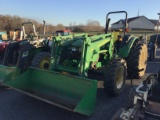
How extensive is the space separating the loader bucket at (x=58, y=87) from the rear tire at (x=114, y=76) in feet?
2.18

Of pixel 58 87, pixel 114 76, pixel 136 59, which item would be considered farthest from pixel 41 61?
pixel 136 59

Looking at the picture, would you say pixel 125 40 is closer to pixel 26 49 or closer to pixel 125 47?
pixel 125 47

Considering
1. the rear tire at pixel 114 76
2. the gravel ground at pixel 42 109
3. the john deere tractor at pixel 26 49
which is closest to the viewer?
the gravel ground at pixel 42 109

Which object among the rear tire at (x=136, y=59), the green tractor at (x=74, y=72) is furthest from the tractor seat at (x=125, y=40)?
the rear tire at (x=136, y=59)

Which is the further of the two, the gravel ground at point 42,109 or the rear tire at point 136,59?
the rear tire at point 136,59

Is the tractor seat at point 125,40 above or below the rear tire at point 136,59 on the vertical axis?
above

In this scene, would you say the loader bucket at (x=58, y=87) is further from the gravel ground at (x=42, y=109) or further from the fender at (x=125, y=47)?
the fender at (x=125, y=47)

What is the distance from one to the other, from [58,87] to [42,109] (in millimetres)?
597

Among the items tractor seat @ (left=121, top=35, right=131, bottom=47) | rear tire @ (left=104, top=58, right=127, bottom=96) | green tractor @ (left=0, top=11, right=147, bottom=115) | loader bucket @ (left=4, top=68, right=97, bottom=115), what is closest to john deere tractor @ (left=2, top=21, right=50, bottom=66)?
green tractor @ (left=0, top=11, right=147, bottom=115)

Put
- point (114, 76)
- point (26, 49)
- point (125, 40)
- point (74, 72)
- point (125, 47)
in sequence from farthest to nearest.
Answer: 1. point (26, 49)
2. point (125, 40)
3. point (125, 47)
4. point (74, 72)
5. point (114, 76)

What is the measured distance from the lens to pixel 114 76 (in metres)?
4.77

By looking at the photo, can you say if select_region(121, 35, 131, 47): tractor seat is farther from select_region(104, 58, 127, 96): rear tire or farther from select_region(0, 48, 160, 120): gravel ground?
select_region(0, 48, 160, 120): gravel ground

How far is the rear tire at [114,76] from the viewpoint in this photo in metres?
4.76

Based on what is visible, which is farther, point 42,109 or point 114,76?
point 114,76
